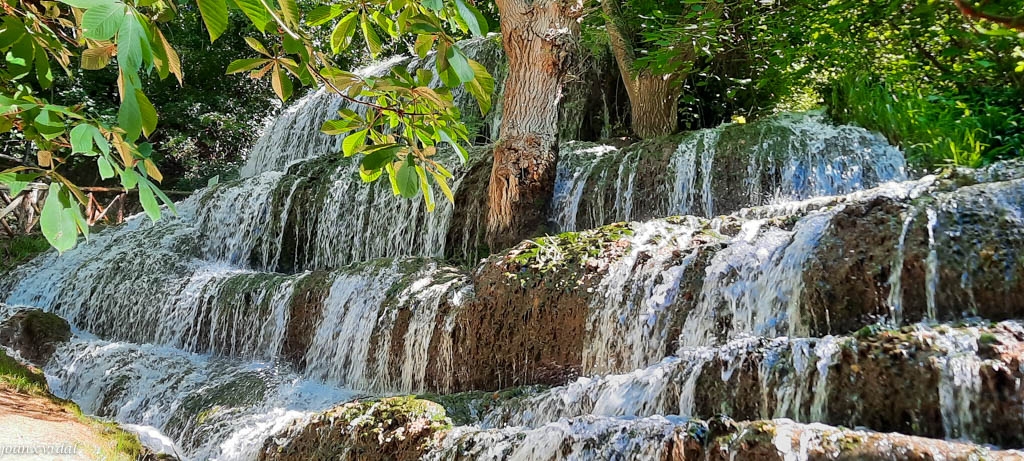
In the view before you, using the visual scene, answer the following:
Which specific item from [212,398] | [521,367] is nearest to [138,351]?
[212,398]

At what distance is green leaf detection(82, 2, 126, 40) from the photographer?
99 centimetres

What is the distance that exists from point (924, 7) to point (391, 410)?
2968 millimetres

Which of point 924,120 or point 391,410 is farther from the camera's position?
point 924,120

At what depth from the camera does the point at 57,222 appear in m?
1.27

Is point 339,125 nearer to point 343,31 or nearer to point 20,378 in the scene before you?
point 343,31

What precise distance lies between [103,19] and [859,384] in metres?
2.87

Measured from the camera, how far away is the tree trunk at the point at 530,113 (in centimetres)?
588

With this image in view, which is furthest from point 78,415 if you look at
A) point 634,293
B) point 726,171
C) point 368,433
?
point 726,171

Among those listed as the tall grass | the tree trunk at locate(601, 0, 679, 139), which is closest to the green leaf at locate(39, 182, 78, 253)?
the tall grass

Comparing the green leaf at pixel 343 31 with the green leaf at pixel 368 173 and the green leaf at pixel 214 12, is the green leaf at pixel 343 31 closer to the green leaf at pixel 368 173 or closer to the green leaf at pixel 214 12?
the green leaf at pixel 368 173

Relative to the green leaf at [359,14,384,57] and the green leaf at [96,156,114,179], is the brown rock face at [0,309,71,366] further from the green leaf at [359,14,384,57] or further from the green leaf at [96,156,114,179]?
the green leaf at [96,156,114,179]

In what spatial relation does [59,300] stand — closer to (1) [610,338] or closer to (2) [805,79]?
(1) [610,338]

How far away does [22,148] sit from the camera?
13.2 meters

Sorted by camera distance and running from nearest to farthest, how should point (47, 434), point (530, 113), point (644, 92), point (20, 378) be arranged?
point (47, 434) → point (20, 378) → point (530, 113) → point (644, 92)
